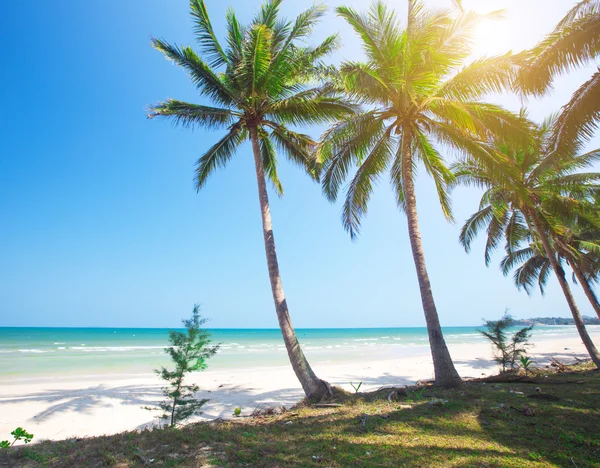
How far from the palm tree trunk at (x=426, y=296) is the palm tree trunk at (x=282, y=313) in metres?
2.64

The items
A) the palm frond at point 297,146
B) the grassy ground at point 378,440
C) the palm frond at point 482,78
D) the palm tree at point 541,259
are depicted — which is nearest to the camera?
the grassy ground at point 378,440

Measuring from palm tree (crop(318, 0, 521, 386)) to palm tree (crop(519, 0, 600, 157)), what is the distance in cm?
104

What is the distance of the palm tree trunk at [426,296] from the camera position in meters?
6.61

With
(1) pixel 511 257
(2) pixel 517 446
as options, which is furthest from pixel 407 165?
(1) pixel 511 257

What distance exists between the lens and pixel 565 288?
11.1 m

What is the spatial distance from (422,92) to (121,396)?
13.0 m

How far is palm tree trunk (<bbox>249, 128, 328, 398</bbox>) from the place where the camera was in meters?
6.62

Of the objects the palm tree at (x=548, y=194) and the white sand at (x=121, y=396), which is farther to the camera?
the palm tree at (x=548, y=194)

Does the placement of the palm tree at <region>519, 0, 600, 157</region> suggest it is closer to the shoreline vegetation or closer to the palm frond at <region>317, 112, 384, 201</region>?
the shoreline vegetation

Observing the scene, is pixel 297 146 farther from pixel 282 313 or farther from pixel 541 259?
pixel 541 259

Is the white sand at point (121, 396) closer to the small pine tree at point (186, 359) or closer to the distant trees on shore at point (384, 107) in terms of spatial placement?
the small pine tree at point (186, 359)

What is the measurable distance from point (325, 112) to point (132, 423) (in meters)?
9.72

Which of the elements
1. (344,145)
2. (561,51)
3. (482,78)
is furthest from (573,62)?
(344,145)

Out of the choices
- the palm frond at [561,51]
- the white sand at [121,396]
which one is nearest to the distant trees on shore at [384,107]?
the palm frond at [561,51]
